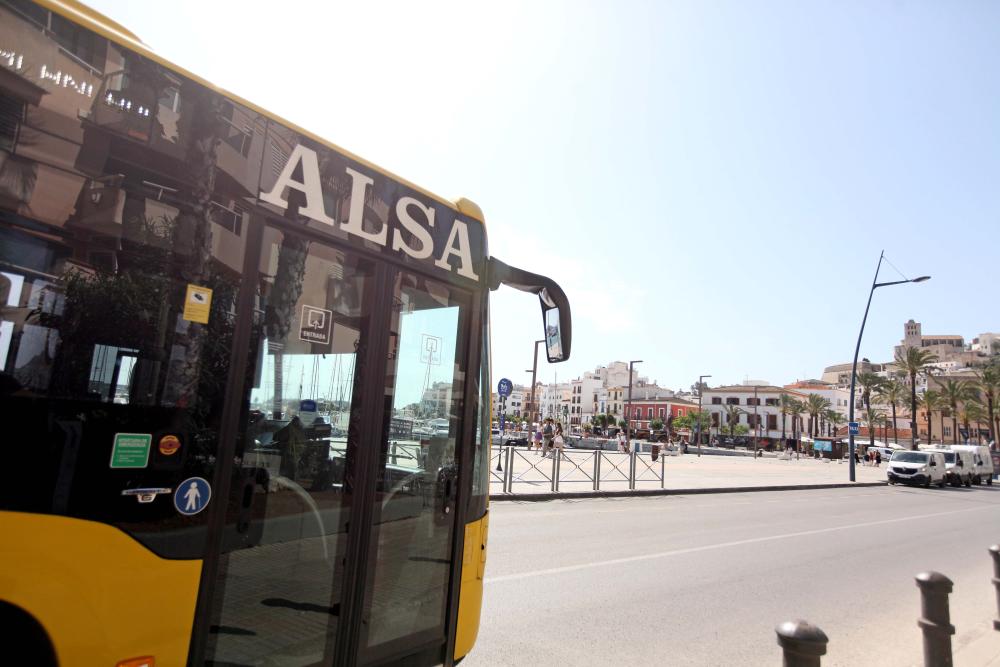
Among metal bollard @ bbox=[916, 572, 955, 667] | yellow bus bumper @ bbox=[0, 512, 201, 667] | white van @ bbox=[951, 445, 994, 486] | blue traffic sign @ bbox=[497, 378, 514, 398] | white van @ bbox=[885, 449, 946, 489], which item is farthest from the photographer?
white van @ bbox=[951, 445, 994, 486]

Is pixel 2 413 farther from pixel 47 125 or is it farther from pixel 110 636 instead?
pixel 47 125

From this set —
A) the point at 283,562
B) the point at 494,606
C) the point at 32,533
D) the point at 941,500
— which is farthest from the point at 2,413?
the point at 941,500

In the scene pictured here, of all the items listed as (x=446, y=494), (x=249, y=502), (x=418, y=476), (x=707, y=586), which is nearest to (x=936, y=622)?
(x=707, y=586)

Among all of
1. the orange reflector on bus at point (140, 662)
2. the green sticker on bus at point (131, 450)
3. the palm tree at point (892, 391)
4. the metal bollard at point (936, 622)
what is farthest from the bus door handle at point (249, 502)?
the palm tree at point (892, 391)

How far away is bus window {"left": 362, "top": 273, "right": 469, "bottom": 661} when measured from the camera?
2957 millimetres

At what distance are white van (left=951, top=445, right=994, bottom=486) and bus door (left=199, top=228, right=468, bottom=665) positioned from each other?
126 feet

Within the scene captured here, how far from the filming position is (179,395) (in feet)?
7.49

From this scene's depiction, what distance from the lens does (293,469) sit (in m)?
2.65

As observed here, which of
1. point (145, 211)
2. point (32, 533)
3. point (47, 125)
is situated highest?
point (47, 125)

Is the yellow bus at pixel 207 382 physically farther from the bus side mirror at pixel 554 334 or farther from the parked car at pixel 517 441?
the parked car at pixel 517 441

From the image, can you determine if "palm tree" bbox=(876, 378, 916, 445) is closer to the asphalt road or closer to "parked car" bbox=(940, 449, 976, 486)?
"parked car" bbox=(940, 449, 976, 486)

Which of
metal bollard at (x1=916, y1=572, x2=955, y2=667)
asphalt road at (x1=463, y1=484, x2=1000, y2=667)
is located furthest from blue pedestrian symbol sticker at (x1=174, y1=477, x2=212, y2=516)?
metal bollard at (x1=916, y1=572, x2=955, y2=667)

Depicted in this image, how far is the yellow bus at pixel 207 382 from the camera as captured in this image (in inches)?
77.9

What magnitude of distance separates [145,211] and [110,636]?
5.05 feet
